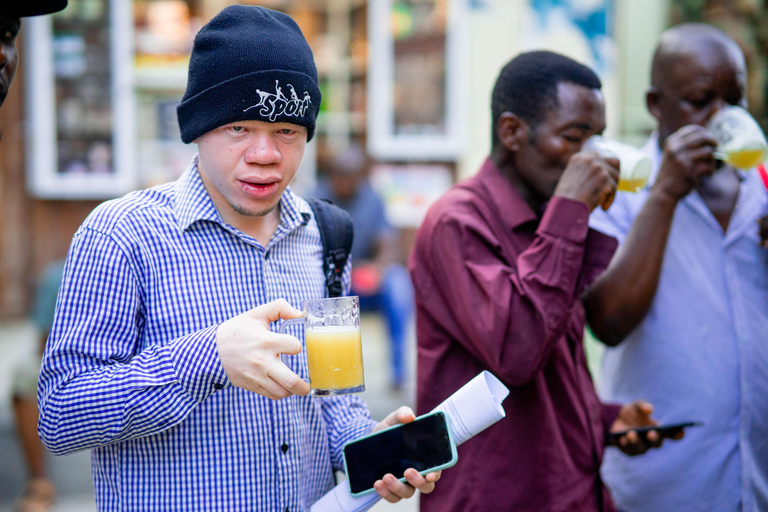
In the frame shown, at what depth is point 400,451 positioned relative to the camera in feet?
5.31

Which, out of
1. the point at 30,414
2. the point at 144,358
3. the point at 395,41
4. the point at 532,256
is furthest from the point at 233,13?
the point at 395,41

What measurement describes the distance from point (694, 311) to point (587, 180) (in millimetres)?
736

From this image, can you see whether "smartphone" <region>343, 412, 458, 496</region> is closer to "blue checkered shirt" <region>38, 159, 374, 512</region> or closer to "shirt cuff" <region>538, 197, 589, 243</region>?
"blue checkered shirt" <region>38, 159, 374, 512</region>

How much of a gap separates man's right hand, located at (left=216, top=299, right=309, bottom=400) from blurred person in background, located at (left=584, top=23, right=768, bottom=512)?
124 cm

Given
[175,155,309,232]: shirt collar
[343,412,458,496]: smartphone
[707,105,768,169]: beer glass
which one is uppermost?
[707,105,768,169]: beer glass

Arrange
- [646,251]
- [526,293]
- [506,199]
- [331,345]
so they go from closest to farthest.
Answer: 1. [331,345]
2. [526,293]
3. [506,199]
4. [646,251]

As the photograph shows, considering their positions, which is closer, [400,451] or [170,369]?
[170,369]

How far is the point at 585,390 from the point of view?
215cm

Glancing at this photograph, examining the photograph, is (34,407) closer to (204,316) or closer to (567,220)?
(204,316)

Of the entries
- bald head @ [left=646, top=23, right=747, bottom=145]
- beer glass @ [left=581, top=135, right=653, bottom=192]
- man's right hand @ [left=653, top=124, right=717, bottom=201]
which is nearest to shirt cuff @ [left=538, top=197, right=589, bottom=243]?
beer glass @ [left=581, top=135, right=653, bottom=192]

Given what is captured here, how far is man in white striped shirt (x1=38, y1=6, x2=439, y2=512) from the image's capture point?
57.7 inches

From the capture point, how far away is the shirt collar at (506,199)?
6.88ft

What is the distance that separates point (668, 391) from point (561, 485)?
64cm

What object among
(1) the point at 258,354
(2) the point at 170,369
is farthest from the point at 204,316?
(1) the point at 258,354
